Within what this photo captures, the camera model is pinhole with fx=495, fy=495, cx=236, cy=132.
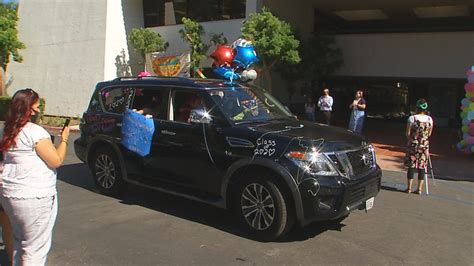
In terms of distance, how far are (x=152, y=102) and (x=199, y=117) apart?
1.11 meters

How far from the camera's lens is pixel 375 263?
5004 millimetres

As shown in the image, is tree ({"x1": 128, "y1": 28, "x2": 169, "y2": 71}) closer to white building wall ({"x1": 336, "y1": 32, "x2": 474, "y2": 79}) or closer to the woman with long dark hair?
white building wall ({"x1": 336, "y1": 32, "x2": 474, "y2": 79})

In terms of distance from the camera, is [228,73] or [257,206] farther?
[228,73]

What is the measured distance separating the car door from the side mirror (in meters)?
0.05

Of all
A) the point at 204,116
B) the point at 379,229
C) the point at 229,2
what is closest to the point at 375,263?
the point at 379,229

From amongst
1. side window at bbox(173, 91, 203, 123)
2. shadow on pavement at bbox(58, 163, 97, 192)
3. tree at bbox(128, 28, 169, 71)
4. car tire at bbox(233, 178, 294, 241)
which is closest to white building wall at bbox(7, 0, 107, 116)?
tree at bbox(128, 28, 169, 71)

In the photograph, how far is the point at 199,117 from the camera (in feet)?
20.6

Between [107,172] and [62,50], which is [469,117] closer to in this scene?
[107,172]

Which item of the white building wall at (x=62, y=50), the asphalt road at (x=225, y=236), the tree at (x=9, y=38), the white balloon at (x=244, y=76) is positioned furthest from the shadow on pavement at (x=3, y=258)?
the tree at (x=9, y=38)

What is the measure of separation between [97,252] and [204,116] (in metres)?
2.10

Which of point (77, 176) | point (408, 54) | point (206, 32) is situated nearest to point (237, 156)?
point (77, 176)

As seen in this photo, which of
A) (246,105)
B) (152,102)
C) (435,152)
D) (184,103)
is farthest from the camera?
(435,152)

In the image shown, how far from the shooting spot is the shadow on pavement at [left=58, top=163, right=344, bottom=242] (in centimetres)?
600

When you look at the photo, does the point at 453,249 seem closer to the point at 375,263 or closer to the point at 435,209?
the point at 375,263
